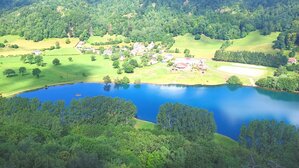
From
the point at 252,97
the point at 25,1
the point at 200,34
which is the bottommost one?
the point at 252,97

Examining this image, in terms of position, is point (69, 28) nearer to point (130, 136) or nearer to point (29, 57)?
point (29, 57)

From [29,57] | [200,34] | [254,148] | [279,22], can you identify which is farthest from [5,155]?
[279,22]

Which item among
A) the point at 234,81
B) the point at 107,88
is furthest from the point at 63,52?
the point at 234,81

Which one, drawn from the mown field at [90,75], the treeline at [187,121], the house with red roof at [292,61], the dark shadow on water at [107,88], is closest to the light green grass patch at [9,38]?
the mown field at [90,75]

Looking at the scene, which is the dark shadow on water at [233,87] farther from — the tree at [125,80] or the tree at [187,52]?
the tree at [187,52]

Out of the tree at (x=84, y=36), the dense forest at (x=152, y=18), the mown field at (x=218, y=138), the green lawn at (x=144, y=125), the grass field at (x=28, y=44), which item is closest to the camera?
the mown field at (x=218, y=138)
